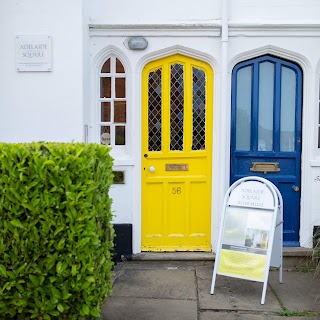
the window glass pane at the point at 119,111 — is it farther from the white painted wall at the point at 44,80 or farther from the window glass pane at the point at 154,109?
the white painted wall at the point at 44,80

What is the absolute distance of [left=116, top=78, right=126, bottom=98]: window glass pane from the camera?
6.18 m

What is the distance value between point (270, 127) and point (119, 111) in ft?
6.57

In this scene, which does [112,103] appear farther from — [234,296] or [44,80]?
[234,296]

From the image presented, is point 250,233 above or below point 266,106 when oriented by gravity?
below

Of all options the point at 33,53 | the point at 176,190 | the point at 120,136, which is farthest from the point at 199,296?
the point at 33,53

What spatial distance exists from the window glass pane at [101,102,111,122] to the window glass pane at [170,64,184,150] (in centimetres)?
83

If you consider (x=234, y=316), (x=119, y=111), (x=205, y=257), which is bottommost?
(x=234, y=316)

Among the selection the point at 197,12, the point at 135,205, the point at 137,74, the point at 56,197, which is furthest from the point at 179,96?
the point at 56,197

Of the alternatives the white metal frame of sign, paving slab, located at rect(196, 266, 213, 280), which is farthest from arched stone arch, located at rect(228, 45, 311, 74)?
paving slab, located at rect(196, 266, 213, 280)

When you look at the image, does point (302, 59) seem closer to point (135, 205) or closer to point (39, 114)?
point (135, 205)

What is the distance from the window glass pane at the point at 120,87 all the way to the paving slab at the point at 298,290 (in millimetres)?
2941

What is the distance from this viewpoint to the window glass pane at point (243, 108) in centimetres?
623

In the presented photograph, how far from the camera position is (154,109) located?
623cm

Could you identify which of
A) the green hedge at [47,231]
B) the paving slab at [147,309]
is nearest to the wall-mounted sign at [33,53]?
the green hedge at [47,231]
